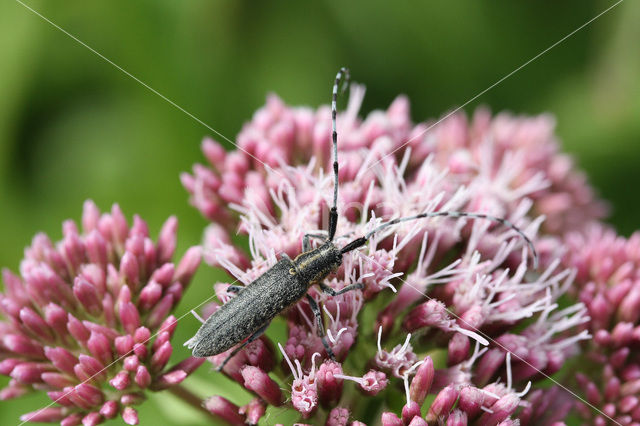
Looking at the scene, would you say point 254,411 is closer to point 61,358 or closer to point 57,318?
point 61,358

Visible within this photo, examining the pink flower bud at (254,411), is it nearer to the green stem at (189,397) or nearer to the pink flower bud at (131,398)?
the green stem at (189,397)

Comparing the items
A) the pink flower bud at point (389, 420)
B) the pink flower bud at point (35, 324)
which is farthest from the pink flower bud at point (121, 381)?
the pink flower bud at point (389, 420)

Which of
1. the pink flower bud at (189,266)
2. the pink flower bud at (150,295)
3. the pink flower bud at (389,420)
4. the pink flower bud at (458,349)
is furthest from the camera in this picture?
the pink flower bud at (189,266)

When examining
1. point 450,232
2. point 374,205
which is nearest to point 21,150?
point 374,205

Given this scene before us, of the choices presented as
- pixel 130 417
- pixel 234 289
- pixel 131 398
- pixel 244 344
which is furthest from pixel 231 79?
pixel 130 417

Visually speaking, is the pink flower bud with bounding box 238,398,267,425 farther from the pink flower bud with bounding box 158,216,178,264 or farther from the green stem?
the pink flower bud with bounding box 158,216,178,264

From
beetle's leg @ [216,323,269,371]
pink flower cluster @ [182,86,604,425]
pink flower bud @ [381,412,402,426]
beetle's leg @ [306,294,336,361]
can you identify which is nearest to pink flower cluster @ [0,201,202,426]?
beetle's leg @ [216,323,269,371]

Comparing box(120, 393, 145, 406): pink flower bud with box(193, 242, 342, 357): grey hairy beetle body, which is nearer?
box(193, 242, 342, 357): grey hairy beetle body
